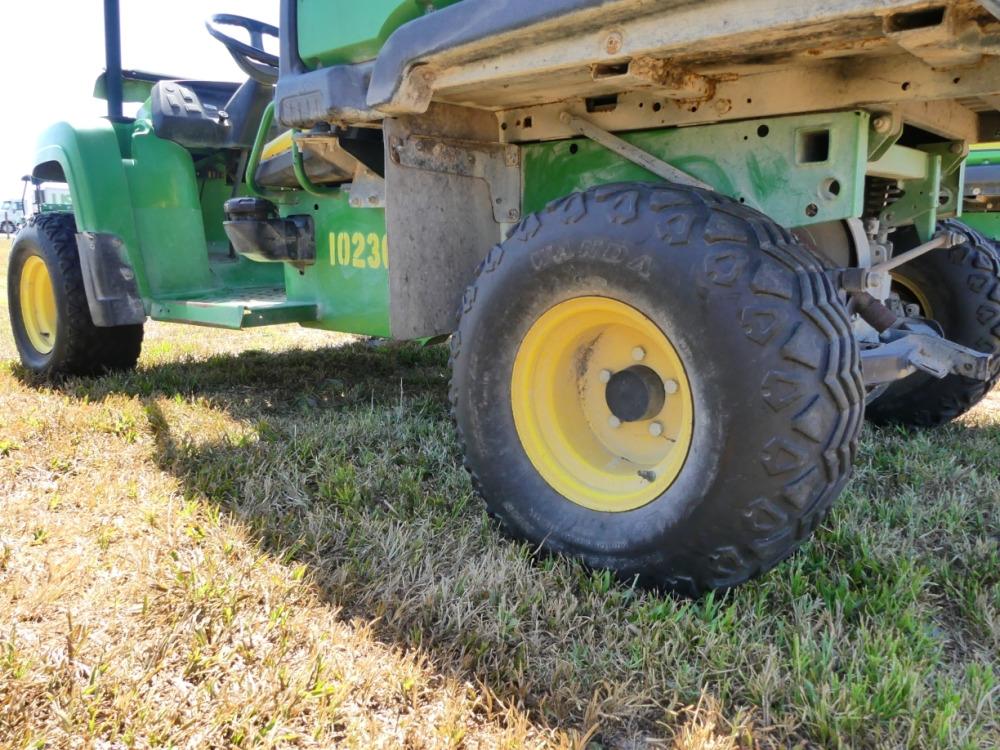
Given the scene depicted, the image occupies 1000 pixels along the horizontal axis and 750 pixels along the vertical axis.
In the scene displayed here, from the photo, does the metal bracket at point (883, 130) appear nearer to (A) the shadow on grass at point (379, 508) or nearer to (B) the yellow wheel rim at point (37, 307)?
(A) the shadow on grass at point (379, 508)

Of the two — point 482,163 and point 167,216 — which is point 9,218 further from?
point 482,163

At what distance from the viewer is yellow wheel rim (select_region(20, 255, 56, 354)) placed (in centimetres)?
466

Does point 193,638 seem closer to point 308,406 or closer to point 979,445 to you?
point 308,406

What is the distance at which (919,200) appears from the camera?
310 centimetres

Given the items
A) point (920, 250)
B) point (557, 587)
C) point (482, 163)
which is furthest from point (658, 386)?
point (920, 250)

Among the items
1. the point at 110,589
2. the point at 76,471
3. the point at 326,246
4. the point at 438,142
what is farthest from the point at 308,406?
the point at 110,589

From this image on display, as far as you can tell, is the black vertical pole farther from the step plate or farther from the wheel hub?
the wheel hub

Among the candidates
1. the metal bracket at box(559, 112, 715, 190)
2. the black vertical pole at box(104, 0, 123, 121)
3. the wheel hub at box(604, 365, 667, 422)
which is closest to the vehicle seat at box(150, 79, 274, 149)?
the black vertical pole at box(104, 0, 123, 121)

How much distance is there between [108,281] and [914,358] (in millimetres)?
3511

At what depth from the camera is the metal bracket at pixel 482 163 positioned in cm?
276

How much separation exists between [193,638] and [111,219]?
297 centimetres

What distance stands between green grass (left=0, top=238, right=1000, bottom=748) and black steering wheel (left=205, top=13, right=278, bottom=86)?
2191mm

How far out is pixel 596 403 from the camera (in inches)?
97.5

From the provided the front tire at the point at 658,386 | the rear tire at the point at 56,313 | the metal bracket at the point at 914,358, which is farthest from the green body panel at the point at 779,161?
the rear tire at the point at 56,313
